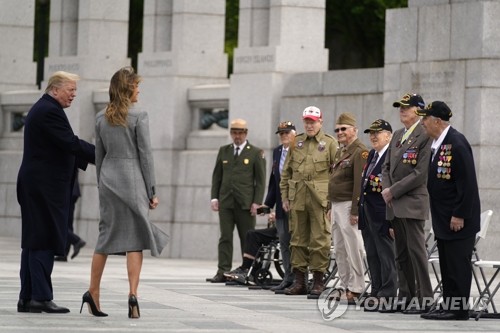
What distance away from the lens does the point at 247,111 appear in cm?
2458

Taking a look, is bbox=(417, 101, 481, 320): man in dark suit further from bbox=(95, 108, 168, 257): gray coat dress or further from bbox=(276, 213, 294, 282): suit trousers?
bbox=(276, 213, 294, 282): suit trousers

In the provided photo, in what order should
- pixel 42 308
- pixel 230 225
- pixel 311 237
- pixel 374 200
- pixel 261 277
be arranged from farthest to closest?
pixel 230 225
pixel 261 277
pixel 311 237
pixel 374 200
pixel 42 308

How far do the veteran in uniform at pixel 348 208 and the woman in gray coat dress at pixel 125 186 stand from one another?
2.99m

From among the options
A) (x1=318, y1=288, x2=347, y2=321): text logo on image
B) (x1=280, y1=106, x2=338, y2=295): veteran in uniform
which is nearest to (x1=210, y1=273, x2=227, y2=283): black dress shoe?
(x1=280, y1=106, x2=338, y2=295): veteran in uniform

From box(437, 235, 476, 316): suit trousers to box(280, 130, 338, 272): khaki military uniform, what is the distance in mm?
2944

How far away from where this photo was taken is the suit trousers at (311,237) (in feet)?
55.9

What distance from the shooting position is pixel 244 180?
781 inches

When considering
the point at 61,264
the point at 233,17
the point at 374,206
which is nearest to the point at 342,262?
the point at 374,206

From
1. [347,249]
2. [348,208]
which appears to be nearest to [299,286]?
[347,249]

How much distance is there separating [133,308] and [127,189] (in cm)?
A: 93

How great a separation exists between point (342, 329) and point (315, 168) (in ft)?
14.0

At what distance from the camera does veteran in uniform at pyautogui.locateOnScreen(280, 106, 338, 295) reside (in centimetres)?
1705

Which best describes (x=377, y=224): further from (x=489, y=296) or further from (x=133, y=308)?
(x=133, y=308)

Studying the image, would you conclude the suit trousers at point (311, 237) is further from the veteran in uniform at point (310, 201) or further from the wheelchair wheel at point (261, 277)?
the wheelchair wheel at point (261, 277)
